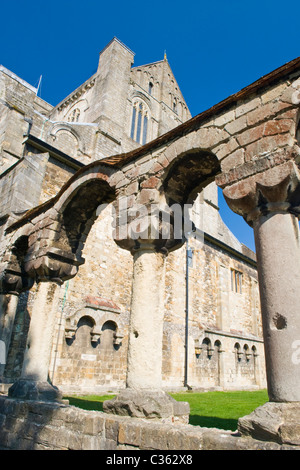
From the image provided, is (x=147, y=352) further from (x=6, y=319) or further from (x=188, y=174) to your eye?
(x=6, y=319)

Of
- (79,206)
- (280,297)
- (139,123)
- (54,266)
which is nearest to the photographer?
(280,297)

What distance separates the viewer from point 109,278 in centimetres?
1072

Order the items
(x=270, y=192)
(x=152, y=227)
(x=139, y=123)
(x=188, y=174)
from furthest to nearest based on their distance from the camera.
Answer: (x=139, y=123)
(x=188, y=174)
(x=152, y=227)
(x=270, y=192)

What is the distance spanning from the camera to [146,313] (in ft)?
11.3

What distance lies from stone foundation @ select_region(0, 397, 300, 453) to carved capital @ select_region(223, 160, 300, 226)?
66.6 inches

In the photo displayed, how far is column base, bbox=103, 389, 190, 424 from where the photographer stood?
115 inches

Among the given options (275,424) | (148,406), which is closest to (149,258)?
(148,406)

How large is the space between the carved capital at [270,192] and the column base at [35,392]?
3558 mm

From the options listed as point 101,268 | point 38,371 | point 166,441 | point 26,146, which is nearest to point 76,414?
point 166,441

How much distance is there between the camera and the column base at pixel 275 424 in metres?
1.98

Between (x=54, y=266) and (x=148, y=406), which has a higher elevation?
(x=54, y=266)

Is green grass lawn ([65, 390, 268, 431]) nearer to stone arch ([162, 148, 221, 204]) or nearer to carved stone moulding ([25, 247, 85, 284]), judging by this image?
carved stone moulding ([25, 247, 85, 284])

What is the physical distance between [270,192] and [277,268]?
64cm
